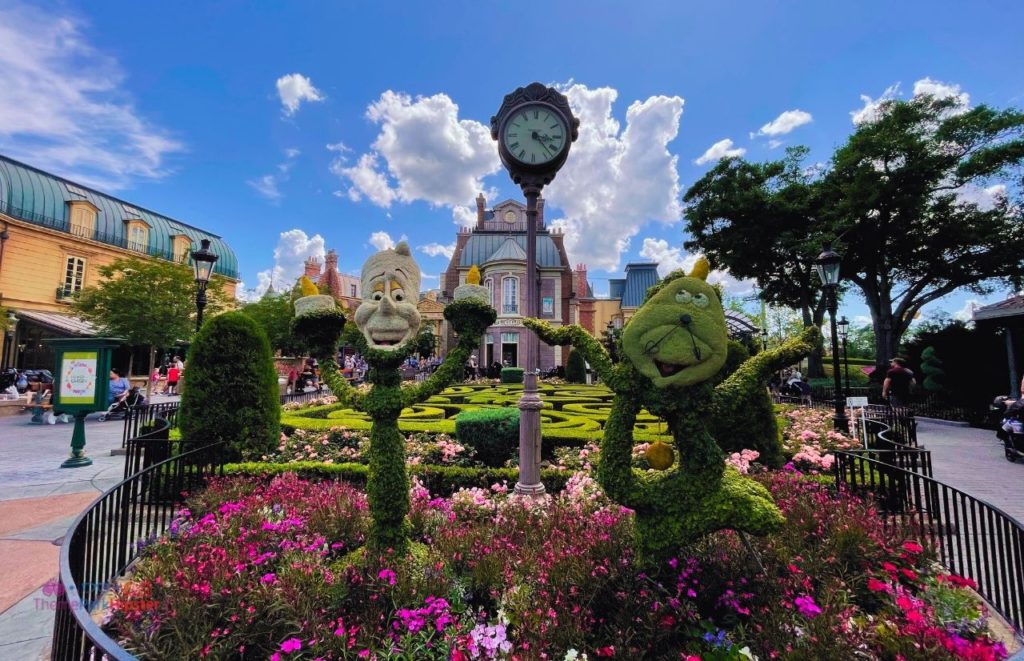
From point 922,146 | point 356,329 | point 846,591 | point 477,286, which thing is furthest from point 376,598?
point 922,146

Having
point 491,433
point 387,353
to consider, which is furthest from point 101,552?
point 491,433

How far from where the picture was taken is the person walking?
1403 centimetres

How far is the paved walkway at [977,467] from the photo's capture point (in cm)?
660

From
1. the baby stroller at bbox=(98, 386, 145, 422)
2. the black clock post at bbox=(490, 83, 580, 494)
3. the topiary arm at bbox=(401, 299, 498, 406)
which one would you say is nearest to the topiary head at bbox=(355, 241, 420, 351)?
the topiary arm at bbox=(401, 299, 498, 406)

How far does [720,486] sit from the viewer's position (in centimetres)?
322

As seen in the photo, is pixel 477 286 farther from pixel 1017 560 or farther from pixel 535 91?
pixel 1017 560

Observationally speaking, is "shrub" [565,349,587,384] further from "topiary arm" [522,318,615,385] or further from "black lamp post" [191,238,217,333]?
"topiary arm" [522,318,615,385]

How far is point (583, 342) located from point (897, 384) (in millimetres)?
16376

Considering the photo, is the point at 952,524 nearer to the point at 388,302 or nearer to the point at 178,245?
the point at 388,302

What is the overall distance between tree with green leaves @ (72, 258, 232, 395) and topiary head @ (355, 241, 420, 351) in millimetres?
17577

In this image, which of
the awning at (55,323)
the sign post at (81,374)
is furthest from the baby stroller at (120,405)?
the awning at (55,323)

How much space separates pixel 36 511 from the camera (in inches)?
232

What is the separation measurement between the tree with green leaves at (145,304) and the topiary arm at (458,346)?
17977mm

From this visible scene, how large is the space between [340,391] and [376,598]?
170 cm
